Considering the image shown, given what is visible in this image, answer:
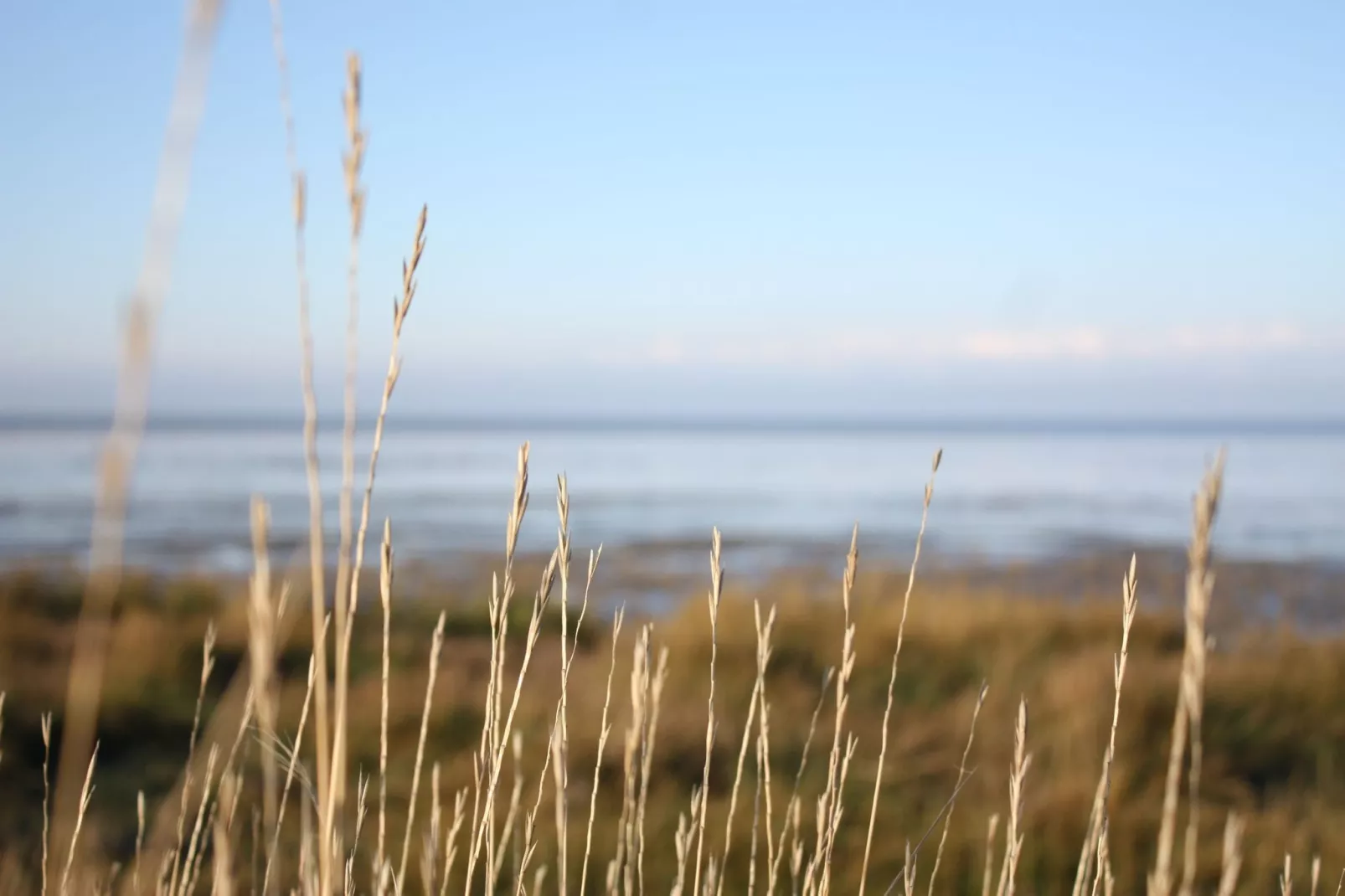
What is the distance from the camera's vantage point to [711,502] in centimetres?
2733

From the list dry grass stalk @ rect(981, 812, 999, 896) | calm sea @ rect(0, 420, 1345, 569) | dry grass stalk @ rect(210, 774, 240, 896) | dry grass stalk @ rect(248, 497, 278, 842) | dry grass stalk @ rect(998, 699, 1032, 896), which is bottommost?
calm sea @ rect(0, 420, 1345, 569)

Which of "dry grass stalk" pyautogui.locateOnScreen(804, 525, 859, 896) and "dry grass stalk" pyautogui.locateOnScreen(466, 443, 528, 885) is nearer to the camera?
"dry grass stalk" pyautogui.locateOnScreen(466, 443, 528, 885)

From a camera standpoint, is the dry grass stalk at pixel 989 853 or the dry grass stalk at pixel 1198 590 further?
the dry grass stalk at pixel 989 853

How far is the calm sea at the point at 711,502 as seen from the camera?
17922mm

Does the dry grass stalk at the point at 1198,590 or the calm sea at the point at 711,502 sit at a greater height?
the dry grass stalk at the point at 1198,590

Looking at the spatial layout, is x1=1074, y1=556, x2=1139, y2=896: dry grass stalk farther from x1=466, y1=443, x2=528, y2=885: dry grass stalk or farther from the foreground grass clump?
the foreground grass clump

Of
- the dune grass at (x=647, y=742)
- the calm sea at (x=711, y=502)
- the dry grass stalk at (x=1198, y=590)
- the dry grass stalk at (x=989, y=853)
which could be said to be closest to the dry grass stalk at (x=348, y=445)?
the dune grass at (x=647, y=742)

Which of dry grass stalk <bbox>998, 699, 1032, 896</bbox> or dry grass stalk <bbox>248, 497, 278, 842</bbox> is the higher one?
dry grass stalk <bbox>248, 497, 278, 842</bbox>

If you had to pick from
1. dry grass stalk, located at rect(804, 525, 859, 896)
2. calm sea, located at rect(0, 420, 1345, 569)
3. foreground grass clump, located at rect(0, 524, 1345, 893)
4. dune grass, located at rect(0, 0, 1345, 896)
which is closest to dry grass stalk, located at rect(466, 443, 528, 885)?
dune grass, located at rect(0, 0, 1345, 896)

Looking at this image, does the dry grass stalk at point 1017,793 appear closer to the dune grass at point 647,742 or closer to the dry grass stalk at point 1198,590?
the dune grass at point 647,742

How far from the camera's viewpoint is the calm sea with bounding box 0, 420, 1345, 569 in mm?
17922

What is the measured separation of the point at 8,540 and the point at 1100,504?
2502cm

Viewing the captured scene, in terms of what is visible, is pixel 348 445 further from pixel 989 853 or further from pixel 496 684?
pixel 989 853

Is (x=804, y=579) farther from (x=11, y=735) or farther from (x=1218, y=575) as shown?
(x=11, y=735)
